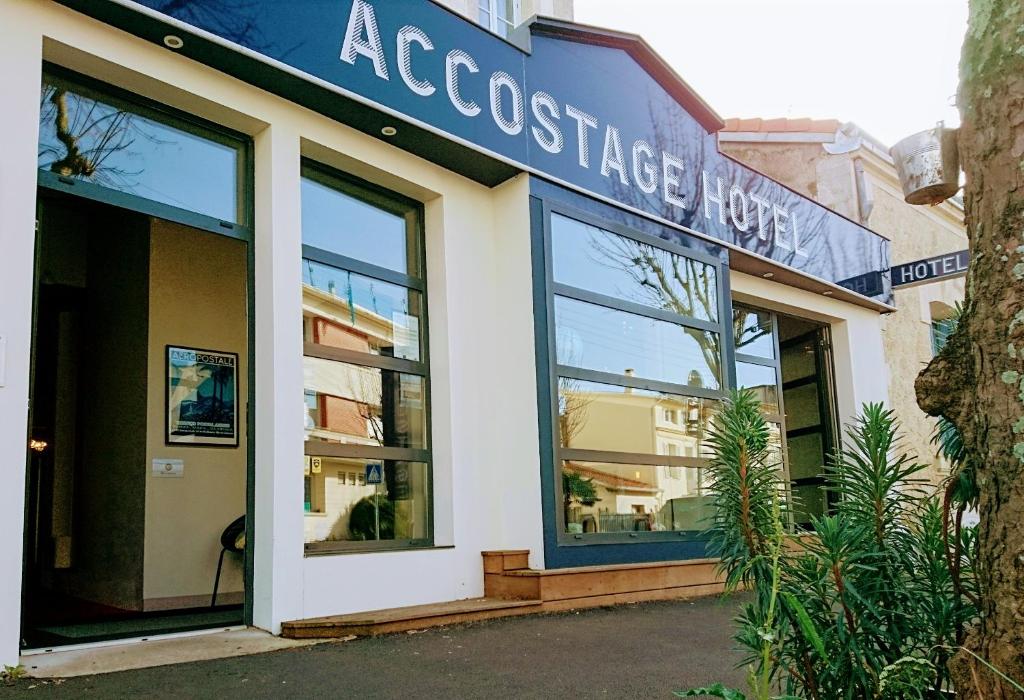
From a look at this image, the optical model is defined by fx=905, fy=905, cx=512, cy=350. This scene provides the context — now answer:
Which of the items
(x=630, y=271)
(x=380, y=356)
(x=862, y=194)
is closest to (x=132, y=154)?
(x=380, y=356)

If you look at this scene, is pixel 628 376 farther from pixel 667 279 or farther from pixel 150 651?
pixel 150 651

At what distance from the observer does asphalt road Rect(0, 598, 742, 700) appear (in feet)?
10.7

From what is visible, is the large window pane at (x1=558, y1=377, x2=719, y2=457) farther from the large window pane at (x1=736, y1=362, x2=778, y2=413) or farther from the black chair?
the black chair

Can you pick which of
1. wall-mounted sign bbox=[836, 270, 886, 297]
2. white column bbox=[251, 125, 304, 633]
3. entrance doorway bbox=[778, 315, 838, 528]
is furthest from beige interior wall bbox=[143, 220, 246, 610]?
wall-mounted sign bbox=[836, 270, 886, 297]

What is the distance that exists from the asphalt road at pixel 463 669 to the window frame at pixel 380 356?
786 mm

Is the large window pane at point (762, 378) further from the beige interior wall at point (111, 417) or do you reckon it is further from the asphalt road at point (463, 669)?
the beige interior wall at point (111, 417)

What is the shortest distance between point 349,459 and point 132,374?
2268mm

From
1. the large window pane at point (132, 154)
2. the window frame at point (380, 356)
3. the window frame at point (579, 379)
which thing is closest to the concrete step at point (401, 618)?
the window frame at point (380, 356)

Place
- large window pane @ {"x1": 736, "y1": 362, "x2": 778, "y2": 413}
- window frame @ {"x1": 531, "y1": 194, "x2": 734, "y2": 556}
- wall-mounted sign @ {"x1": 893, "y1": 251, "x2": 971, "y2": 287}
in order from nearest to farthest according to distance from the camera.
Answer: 1. window frame @ {"x1": 531, "y1": 194, "x2": 734, "y2": 556}
2. wall-mounted sign @ {"x1": 893, "y1": 251, "x2": 971, "y2": 287}
3. large window pane @ {"x1": 736, "y1": 362, "x2": 778, "y2": 413}

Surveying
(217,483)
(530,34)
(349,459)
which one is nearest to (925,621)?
(349,459)

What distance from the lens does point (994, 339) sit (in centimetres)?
157

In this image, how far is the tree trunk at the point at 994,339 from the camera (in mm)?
1520

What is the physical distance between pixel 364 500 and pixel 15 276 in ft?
7.56

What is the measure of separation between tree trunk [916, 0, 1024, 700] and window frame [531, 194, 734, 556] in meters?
3.78
